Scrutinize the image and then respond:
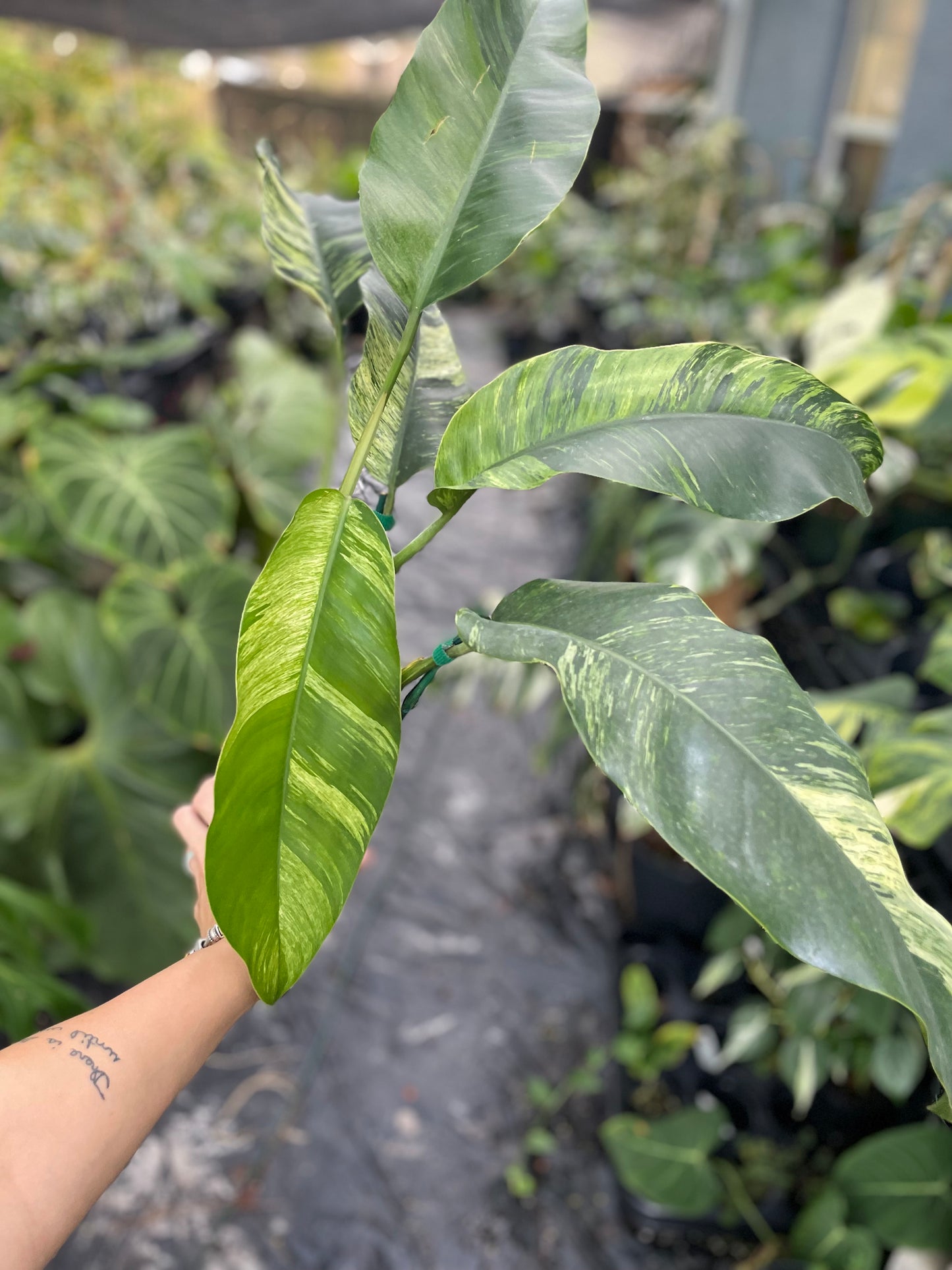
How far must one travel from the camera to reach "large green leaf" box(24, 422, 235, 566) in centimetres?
151

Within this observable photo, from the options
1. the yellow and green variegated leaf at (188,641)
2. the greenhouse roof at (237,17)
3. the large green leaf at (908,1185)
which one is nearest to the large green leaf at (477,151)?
the yellow and green variegated leaf at (188,641)

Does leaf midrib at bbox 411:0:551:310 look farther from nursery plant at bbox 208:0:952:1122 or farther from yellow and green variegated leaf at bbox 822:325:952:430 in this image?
yellow and green variegated leaf at bbox 822:325:952:430

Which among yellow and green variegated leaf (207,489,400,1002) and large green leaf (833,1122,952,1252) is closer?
yellow and green variegated leaf (207,489,400,1002)

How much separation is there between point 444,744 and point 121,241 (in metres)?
1.73

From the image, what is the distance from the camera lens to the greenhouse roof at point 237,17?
3605 millimetres

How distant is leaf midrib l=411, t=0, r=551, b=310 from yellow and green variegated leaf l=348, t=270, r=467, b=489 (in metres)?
0.06

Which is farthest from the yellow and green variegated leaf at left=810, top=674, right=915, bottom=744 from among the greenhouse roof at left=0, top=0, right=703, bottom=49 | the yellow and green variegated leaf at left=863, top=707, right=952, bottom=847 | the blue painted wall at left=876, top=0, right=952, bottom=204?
the greenhouse roof at left=0, top=0, right=703, bottom=49

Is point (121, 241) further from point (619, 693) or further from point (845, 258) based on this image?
point (619, 693)

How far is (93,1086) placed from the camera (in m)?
0.44

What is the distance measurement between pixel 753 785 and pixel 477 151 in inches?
16.2

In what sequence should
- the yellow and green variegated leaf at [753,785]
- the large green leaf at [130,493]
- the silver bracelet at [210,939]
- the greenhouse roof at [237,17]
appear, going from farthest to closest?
the greenhouse roof at [237,17] < the large green leaf at [130,493] < the silver bracelet at [210,939] < the yellow and green variegated leaf at [753,785]

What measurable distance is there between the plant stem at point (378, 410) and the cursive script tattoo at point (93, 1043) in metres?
0.33

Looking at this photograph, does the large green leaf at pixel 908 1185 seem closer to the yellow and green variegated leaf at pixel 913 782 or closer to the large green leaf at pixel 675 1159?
the large green leaf at pixel 675 1159

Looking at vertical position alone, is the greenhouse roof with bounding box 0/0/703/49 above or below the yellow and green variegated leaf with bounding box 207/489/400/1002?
above
